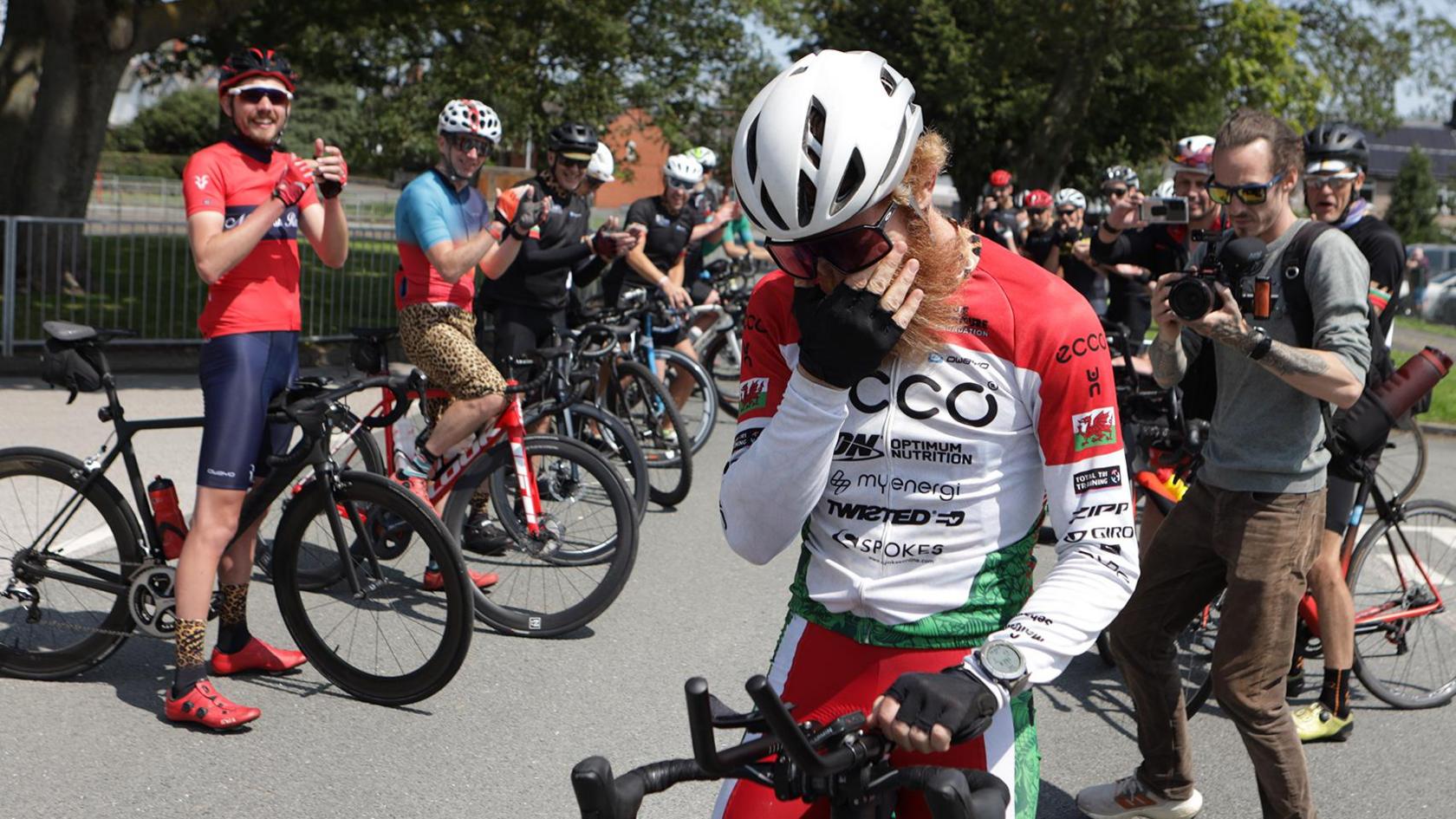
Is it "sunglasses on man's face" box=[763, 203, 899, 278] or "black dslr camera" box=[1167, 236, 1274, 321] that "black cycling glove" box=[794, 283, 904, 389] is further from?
"black dslr camera" box=[1167, 236, 1274, 321]

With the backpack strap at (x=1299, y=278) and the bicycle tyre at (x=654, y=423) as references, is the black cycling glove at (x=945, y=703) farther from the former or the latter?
the bicycle tyre at (x=654, y=423)

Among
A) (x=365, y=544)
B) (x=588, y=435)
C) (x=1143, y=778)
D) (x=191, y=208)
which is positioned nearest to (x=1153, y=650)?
(x=1143, y=778)

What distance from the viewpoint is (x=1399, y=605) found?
5.68 m

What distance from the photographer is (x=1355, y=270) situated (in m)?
3.88

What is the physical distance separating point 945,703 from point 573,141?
5.90 metres

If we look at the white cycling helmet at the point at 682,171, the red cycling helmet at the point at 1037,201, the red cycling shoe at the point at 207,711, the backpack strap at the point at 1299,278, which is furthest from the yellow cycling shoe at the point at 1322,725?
the red cycling helmet at the point at 1037,201

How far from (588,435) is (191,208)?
322 cm

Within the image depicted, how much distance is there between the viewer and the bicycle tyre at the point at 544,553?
5895mm

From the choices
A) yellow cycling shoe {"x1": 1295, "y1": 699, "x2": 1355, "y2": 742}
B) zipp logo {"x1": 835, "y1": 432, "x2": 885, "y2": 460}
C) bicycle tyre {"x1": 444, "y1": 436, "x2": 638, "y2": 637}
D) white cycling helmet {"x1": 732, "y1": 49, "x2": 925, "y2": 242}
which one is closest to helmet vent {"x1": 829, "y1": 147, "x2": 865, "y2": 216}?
white cycling helmet {"x1": 732, "y1": 49, "x2": 925, "y2": 242}

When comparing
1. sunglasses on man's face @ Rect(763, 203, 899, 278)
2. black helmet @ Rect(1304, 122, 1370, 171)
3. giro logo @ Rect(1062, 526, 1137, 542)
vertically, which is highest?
black helmet @ Rect(1304, 122, 1370, 171)

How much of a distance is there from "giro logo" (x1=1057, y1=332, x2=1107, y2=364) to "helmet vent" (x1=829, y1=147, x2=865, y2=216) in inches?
17.8

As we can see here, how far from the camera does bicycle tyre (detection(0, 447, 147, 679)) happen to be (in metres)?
4.96

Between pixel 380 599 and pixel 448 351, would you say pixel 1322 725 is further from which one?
pixel 448 351

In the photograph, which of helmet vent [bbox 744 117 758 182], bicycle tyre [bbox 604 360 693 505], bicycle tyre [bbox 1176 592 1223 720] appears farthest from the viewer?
bicycle tyre [bbox 604 360 693 505]
